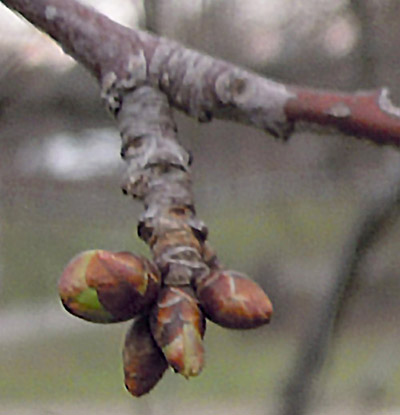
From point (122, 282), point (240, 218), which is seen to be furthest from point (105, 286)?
point (240, 218)

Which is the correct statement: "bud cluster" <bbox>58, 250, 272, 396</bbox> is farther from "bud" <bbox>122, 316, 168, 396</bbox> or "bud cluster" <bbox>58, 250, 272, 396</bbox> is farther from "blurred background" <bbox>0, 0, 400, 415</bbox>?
"blurred background" <bbox>0, 0, 400, 415</bbox>

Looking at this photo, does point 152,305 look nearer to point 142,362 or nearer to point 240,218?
point 142,362

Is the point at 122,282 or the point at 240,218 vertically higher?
the point at 122,282

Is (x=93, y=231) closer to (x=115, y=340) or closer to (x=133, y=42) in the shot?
(x=115, y=340)

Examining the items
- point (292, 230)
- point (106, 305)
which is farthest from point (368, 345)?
point (106, 305)

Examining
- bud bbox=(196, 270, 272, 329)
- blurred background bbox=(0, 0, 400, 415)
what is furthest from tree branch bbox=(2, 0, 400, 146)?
blurred background bbox=(0, 0, 400, 415)

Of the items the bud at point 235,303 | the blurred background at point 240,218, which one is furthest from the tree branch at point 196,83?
the blurred background at point 240,218
